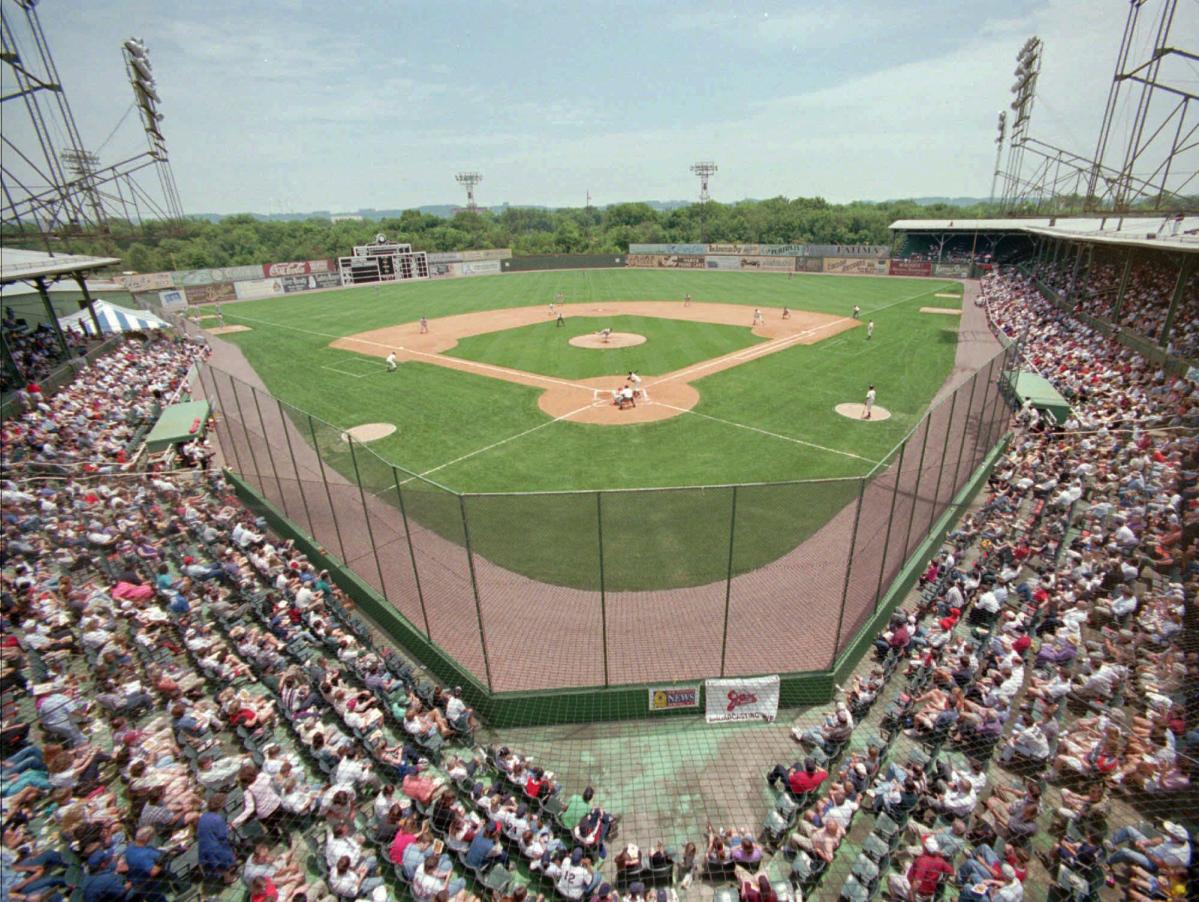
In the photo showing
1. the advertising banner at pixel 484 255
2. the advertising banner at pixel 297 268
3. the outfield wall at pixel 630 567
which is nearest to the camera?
the outfield wall at pixel 630 567

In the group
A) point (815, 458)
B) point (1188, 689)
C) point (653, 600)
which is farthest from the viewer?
point (815, 458)

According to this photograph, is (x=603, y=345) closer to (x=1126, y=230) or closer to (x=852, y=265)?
(x=1126, y=230)

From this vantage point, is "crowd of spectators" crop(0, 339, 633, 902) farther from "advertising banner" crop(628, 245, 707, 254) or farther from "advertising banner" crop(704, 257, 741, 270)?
"advertising banner" crop(628, 245, 707, 254)

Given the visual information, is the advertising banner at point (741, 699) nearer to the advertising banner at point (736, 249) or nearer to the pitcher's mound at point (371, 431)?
the pitcher's mound at point (371, 431)

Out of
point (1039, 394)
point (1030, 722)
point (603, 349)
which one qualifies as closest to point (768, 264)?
point (603, 349)

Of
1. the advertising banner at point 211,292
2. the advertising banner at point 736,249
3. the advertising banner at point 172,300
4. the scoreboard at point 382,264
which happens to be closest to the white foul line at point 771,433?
the advertising banner at point 172,300

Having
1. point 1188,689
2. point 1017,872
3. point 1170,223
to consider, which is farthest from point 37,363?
point 1170,223

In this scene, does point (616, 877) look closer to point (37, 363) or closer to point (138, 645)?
point (138, 645)
